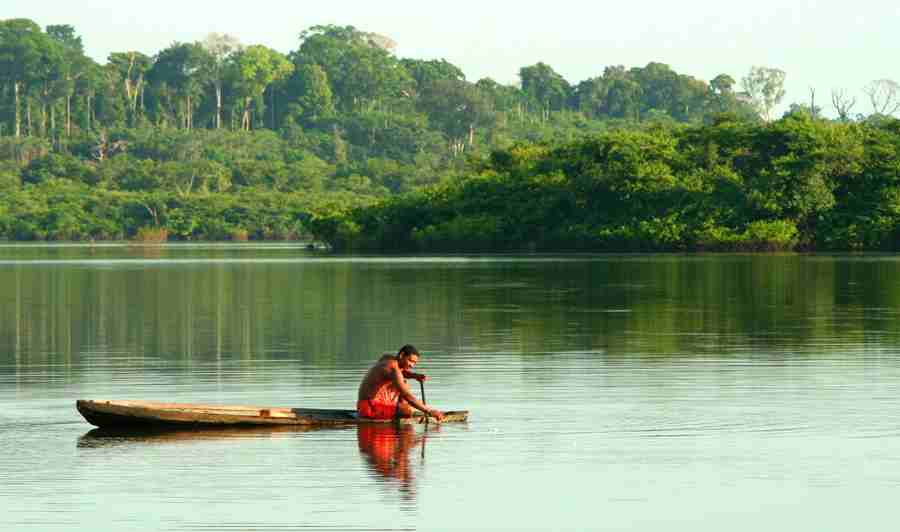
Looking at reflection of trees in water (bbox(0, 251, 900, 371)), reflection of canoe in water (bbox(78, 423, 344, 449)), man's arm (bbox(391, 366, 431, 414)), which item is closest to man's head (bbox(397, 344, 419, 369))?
man's arm (bbox(391, 366, 431, 414))

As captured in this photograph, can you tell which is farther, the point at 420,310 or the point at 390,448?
the point at 420,310

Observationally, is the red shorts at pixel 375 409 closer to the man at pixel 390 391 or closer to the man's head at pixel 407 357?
the man at pixel 390 391

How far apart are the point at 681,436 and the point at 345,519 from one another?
6541mm

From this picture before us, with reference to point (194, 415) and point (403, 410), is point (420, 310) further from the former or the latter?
point (194, 415)

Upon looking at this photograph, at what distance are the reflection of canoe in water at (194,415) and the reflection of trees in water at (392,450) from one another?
44 cm

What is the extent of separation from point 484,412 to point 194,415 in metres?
4.46

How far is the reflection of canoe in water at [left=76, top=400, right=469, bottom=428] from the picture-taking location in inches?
852

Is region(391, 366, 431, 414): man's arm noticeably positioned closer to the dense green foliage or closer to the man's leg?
the man's leg

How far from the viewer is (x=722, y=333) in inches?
1549

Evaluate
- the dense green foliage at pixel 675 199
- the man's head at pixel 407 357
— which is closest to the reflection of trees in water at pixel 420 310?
the man's head at pixel 407 357

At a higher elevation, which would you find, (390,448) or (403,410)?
(403,410)

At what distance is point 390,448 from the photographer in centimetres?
2086

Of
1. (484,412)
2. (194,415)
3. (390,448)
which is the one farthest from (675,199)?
(390,448)

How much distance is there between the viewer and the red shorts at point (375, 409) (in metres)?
22.3
